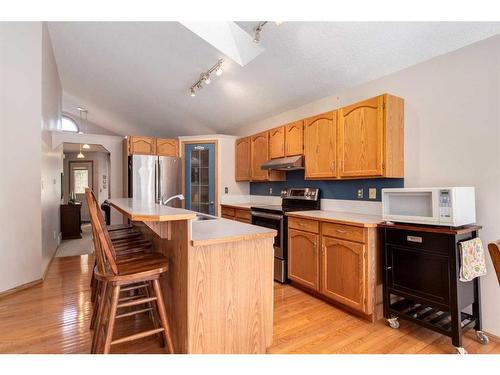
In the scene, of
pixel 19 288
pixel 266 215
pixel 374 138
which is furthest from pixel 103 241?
pixel 19 288

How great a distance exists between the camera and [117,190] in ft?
19.9

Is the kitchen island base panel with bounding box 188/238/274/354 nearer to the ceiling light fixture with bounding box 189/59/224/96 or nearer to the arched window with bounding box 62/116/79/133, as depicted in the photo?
the ceiling light fixture with bounding box 189/59/224/96

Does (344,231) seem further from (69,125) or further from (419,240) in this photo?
(69,125)

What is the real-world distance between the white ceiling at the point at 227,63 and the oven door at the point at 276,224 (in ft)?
5.30

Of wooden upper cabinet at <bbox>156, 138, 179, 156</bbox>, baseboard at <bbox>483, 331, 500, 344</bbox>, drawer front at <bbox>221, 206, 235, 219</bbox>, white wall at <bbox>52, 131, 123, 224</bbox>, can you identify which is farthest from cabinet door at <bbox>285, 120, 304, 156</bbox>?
white wall at <bbox>52, 131, 123, 224</bbox>

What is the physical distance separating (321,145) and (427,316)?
1869 mm

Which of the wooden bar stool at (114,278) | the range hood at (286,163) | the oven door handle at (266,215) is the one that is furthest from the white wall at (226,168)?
the wooden bar stool at (114,278)

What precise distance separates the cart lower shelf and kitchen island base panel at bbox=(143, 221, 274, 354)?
1.16 m

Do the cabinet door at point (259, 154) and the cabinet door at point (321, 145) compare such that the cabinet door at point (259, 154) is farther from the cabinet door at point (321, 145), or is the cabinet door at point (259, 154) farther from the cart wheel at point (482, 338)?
the cart wheel at point (482, 338)

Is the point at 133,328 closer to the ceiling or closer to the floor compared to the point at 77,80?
closer to the floor

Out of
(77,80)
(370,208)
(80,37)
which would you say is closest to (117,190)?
(77,80)

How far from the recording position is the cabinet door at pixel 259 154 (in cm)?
401
